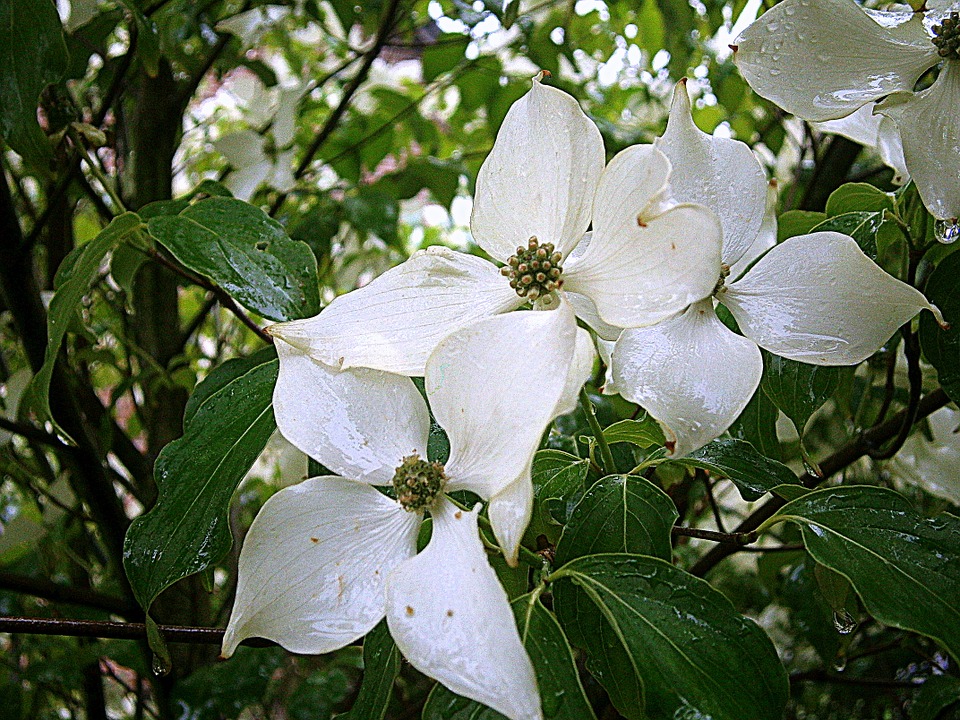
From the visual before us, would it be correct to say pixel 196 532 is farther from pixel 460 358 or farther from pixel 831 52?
pixel 831 52

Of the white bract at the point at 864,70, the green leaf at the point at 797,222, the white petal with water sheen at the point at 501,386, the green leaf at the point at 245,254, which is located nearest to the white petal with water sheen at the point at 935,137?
the white bract at the point at 864,70

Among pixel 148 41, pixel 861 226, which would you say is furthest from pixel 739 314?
pixel 148 41

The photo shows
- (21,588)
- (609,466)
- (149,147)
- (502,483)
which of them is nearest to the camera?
(502,483)

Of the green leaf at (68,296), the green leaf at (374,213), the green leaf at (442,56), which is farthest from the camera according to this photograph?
the green leaf at (442,56)

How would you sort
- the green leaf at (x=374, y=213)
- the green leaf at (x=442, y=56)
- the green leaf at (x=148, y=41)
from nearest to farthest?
the green leaf at (x=148, y=41) → the green leaf at (x=374, y=213) → the green leaf at (x=442, y=56)

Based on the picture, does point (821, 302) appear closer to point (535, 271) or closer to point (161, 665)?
point (535, 271)

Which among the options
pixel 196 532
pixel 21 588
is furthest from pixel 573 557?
pixel 21 588

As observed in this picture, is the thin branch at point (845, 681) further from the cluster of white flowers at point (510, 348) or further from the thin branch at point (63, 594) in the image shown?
the thin branch at point (63, 594)
